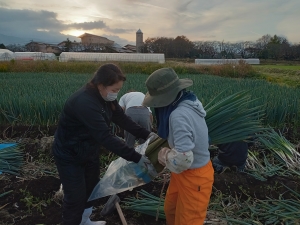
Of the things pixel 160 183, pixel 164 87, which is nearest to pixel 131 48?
pixel 160 183

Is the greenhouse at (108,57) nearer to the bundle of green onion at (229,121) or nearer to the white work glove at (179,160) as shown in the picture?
the bundle of green onion at (229,121)

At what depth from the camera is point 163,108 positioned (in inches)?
69.8

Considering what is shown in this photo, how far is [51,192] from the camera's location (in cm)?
297

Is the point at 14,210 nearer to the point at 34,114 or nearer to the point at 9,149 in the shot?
the point at 9,149

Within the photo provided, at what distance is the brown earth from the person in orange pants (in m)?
0.74

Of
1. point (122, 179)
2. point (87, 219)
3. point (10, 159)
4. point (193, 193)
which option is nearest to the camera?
point (193, 193)

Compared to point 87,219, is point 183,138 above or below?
above

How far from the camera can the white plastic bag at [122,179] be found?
2.11 m

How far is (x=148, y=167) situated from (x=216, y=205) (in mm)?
923

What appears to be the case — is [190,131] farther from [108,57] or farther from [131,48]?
[131,48]

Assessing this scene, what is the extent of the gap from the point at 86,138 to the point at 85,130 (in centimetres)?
6

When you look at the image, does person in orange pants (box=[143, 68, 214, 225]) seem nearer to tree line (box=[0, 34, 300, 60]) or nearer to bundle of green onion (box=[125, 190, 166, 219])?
bundle of green onion (box=[125, 190, 166, 219])

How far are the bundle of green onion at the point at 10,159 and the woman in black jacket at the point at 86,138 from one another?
1.44 m

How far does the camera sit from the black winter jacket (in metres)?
1.88
